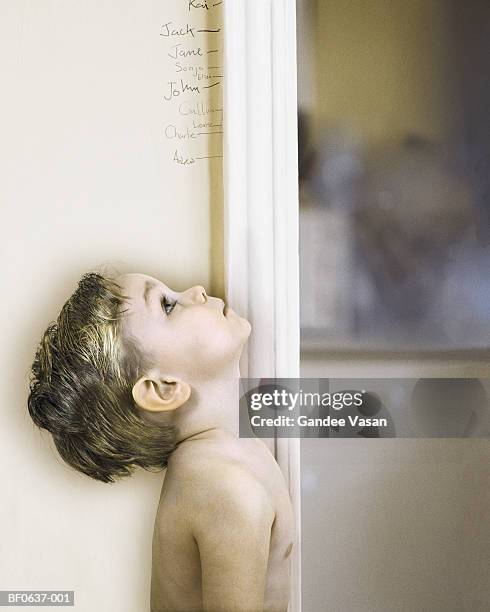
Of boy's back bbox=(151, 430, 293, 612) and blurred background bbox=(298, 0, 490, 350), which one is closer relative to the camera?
boy's back bbox=(151, 430, 293, 612)

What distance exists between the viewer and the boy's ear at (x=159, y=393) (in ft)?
3.36

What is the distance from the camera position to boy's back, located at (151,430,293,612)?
3.22ft

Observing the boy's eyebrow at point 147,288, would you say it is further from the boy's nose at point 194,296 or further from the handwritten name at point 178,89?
the handwritten name at point 178,89

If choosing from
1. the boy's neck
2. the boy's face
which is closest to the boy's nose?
the boy's face

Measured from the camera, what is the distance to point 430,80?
1.11 metres

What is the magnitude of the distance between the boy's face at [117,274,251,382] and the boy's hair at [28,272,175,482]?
0.02 meters

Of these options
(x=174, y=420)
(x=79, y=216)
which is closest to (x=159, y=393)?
(x=174, y=420)

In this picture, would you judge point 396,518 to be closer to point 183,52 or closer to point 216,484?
point 216,484

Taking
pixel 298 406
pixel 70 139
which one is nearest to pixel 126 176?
pixel 70 139

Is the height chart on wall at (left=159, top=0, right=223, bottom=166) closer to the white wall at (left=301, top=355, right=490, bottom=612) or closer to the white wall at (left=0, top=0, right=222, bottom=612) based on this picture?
the white wall at (left=0, top=0, right=222, bottom=612)

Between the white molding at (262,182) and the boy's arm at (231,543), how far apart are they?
0.20 meters

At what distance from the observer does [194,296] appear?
3.52 feet

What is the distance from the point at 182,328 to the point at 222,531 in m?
0.30

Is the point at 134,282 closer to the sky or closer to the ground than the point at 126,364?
closer to the sky
